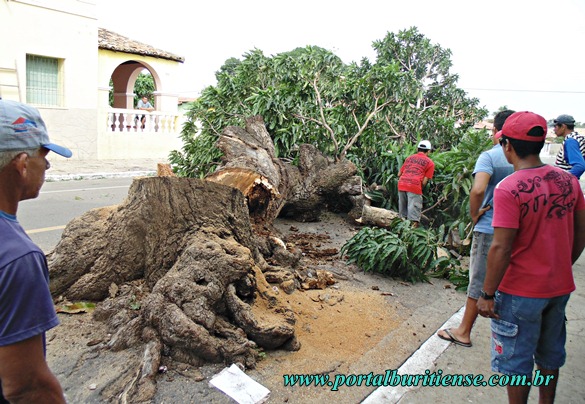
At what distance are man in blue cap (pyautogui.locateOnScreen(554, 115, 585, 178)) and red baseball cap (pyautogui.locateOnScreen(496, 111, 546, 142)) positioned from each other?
148 inches

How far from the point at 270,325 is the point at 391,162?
6517 mm

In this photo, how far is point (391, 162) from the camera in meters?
9.40

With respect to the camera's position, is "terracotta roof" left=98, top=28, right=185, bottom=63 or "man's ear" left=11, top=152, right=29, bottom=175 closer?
"man's ear" left=11, top=152, right=29, bottom=175

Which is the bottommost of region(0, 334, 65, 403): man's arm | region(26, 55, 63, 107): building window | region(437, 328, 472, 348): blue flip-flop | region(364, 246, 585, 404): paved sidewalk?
region(364, 246, 585, 404): paved sidewalk

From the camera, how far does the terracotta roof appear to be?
17.0m

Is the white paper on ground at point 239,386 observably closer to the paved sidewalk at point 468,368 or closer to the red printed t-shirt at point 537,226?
the paved sidewalk at point 468,368

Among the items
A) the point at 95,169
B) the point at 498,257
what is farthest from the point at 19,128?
the point at 95,169

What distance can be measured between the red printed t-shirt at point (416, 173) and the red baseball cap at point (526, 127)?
16.8 ft

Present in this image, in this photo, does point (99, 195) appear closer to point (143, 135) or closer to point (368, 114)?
point (368, 114)

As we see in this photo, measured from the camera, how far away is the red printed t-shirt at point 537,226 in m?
2.61

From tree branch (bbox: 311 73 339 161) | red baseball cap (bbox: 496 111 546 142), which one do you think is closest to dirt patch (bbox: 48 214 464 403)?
red baseball cap (bbox: 496 111 546 142)

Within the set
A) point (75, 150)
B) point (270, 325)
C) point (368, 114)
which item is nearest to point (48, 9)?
point (75, 150)

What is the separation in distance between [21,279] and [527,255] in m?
2.51

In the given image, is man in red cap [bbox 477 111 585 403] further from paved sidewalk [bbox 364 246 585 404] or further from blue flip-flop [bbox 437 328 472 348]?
blue flip-flop [bbox 437 328 472 348]
